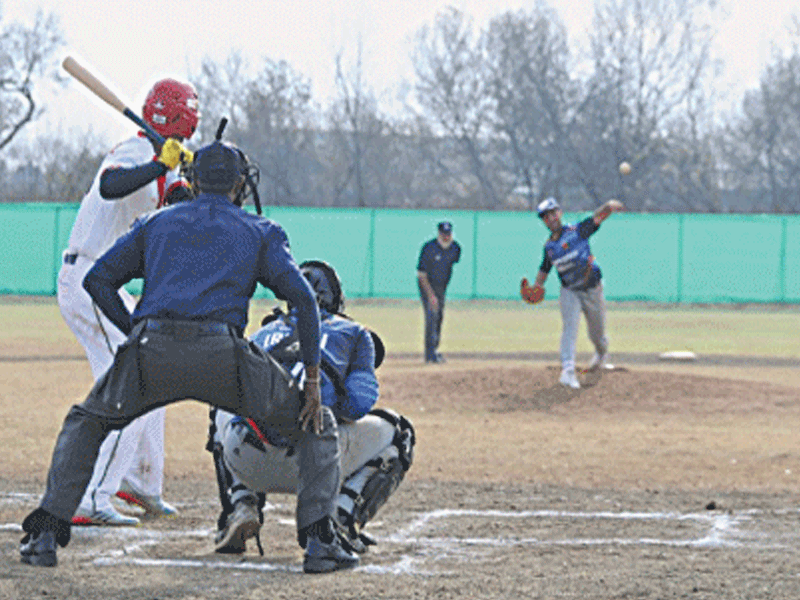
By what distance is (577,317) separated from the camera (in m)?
16.1

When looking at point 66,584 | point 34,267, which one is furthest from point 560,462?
point 34,267

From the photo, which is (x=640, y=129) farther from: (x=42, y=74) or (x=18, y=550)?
(x=18, y=550)

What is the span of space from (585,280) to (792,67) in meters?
42.5

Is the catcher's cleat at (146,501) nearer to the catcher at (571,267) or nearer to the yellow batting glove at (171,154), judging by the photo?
the yellow batting glove at (171,154)

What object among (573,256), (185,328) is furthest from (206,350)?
(573,256)

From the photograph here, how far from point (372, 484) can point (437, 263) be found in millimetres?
14821

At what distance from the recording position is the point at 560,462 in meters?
10.7

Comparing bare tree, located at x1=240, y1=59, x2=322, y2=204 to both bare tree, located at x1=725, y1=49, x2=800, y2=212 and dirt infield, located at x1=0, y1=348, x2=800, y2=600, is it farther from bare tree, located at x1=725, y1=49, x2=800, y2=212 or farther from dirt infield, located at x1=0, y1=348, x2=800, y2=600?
dirt infield, located at x1=0, y1=348, x2=800, y2=600

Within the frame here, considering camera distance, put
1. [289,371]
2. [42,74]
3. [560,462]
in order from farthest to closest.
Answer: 1. [42,74]
2. [560,462]
3. [289,371]

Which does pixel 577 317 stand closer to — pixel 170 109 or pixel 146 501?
pixel 146 501

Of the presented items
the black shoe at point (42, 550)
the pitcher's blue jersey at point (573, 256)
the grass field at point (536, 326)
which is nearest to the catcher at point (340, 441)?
the black shoe at point (42, 550)

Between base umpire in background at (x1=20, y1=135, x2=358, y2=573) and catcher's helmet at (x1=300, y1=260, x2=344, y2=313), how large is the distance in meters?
0.57

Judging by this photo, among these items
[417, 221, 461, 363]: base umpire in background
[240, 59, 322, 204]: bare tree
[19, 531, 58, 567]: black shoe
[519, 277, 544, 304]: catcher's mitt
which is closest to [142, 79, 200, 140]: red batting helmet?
[19, 531, 58, 567]: black shoe

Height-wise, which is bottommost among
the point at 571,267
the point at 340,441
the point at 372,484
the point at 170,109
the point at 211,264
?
the point at 372,484
